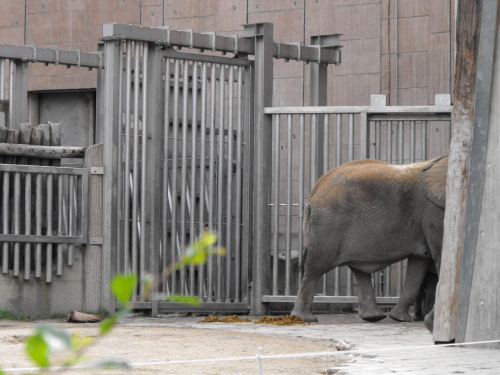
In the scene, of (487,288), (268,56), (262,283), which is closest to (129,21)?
(268,56)

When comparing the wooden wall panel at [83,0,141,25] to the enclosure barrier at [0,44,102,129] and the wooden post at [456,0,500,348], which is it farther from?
the wooden post at [456,0,500,348]

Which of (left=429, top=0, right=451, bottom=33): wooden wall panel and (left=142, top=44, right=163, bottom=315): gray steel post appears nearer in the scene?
(left=142, top=44, right=163, bottom=315): gray steel post

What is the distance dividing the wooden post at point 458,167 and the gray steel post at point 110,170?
15.2 feet

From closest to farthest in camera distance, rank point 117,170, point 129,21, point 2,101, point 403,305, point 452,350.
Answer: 1. point 452,350
2. point 403,305
3. point 117,170
4. point 2,101
5. point 129,21

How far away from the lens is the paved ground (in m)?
5.92

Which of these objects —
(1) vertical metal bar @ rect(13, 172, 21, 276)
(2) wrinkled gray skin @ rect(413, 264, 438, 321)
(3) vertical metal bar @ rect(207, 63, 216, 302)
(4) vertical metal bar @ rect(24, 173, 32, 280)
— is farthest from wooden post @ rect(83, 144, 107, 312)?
(2) wrinkled gray skin @ rect(413, 264, 438, 321)

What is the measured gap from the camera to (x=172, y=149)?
11.6 m

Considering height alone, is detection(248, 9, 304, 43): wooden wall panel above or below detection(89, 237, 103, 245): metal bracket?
above

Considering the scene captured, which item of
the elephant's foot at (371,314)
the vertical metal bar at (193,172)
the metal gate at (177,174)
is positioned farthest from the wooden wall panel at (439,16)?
the elephant's foot at (371,314)

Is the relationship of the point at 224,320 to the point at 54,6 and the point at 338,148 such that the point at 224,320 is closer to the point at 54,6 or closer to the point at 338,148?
the point at 338,148

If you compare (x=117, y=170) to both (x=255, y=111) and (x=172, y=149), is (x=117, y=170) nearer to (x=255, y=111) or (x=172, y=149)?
(x=172, y=149)

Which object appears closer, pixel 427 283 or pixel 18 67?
pixel 427 283

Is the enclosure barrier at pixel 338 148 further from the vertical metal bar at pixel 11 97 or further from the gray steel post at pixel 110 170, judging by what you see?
the vertical metal bar at pixel 11 97

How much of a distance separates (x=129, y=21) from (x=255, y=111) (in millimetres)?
4954
